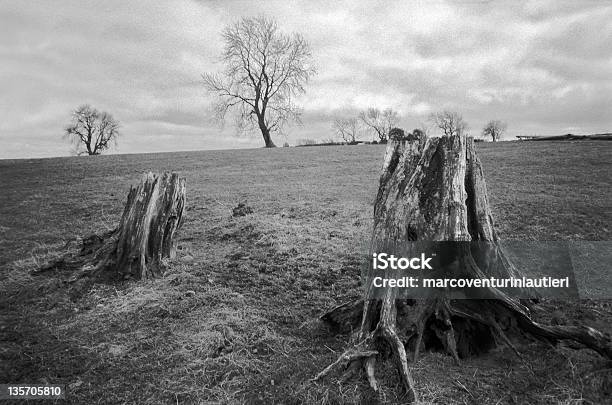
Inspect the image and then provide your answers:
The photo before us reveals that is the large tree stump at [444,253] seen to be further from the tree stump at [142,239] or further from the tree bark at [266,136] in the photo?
the tree bark at [266,136]

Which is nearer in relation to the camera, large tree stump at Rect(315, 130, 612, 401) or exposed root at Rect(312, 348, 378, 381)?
exposed root at Rect(312, 348, 378, 381)

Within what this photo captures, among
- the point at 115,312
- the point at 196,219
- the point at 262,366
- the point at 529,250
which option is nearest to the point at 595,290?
the point at 529,250

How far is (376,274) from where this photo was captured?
4.83 metres

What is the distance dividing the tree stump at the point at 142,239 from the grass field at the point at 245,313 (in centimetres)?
39

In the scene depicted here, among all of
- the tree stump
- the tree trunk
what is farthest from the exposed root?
the tree trunk

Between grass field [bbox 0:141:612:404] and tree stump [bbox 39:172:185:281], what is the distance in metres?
0.39

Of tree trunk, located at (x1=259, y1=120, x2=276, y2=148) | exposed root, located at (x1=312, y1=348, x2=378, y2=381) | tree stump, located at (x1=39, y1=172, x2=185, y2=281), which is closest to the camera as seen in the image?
exposed root, located at (x1=312, y1=348, x2=378, y2=381)

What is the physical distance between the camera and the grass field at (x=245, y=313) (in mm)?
3910

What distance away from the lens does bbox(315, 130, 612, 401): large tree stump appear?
166 inches

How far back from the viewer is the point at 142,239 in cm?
728

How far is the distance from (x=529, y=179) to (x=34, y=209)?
17564 mm

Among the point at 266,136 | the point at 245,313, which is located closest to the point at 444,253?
the point at 245,313

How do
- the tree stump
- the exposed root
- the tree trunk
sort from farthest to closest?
the tree trunk
the tree stump
the exposed root

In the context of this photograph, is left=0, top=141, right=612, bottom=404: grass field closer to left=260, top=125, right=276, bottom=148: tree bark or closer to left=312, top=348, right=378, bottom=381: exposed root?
left=312, top=348, right=378, bottom=381: exposed root
